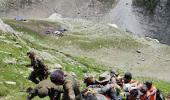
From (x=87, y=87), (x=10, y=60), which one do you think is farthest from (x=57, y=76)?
(x=10, y=60)

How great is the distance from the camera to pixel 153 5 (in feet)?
500

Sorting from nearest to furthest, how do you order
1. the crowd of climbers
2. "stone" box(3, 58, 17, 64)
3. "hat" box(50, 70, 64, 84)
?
"hat" box(50, 70, 64, 84) → the crowd of climbers → "stone" box(3, 58, 17, 64)

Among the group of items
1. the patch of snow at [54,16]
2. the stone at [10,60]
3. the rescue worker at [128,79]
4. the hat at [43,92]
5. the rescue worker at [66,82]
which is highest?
the rescue worker at [66,82]

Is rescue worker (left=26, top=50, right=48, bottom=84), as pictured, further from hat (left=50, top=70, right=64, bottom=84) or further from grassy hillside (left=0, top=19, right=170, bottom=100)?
grassy hillside (left=0, top=19, right=170, bottom=100)

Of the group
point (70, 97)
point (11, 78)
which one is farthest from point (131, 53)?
point (70, 97)

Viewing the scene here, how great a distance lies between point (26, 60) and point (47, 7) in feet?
339

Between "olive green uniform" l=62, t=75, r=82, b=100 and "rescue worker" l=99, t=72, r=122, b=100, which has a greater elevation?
"olive green uniform" l=62, t=75, r=82, b=100

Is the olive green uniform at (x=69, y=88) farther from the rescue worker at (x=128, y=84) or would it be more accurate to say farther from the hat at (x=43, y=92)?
the rescue worker at (x=128, y=84)

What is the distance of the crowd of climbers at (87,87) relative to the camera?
23.5 metres

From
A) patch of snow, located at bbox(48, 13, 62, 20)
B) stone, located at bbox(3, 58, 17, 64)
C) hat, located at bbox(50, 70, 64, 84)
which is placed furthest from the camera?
patch of snow, located at bbox(48, 13, 62, 20)

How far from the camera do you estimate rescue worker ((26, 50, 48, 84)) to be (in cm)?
→ 3184

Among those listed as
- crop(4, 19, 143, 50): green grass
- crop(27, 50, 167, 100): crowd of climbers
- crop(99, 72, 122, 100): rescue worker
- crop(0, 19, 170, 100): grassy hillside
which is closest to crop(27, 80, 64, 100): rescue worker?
crop(27, 50, 167, 100): crowd of climbers

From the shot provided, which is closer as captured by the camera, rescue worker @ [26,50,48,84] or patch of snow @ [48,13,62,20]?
rescue worker @ [26,50,48,84]

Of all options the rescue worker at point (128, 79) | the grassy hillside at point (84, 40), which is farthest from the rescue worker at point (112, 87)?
the grassy hillside at point (84, 40)
